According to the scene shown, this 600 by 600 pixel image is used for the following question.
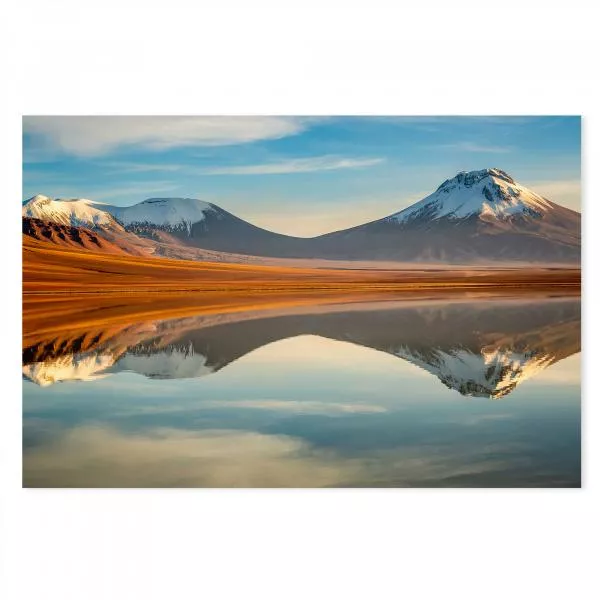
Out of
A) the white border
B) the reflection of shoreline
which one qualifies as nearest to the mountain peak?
the white border

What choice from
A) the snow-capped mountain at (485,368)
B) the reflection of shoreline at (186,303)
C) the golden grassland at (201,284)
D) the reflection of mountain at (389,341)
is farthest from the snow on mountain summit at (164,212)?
the snow-capped mountain at (485,368)

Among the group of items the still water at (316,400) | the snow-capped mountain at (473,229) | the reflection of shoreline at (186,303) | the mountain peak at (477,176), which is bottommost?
the still water at (316,400)

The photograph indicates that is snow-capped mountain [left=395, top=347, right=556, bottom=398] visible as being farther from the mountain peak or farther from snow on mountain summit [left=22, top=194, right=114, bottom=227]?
snow on mountain summit [left=22, top=194, right=114, bottom=227]
